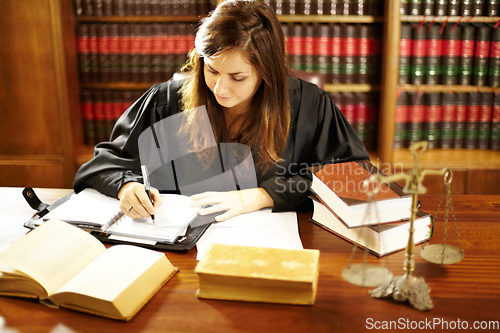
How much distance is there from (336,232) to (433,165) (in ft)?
5.61

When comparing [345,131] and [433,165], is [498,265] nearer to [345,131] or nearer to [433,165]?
[345,131]

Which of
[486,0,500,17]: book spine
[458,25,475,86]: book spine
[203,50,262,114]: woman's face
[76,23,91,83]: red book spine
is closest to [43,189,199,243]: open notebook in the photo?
[203,50,262,114]: woman's face

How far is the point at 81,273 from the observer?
2.98 feet

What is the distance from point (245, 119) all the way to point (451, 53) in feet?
5.42

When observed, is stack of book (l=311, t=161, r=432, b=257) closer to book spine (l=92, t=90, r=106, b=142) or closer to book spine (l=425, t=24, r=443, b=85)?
book spine (l=425, t=24, r=443, b=85)

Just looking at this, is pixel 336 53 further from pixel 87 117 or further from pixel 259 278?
pixel 259 278

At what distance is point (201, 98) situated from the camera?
5.02 feet

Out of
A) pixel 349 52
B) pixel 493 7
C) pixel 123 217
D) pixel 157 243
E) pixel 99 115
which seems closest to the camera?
pixel 157 243

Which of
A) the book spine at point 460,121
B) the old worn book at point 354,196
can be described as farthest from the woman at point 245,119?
the book spine at point 460,121

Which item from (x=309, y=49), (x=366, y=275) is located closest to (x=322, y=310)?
(x=366, y=275)

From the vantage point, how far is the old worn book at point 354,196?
1.01 meters

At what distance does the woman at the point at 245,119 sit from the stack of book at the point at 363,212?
18cm

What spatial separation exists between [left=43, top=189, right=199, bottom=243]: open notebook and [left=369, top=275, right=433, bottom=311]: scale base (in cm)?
48

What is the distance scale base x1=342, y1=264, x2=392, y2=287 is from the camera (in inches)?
31.5
